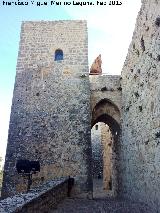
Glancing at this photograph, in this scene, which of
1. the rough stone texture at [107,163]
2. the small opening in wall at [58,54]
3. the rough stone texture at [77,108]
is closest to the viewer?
the rough stone texture at [77,108]

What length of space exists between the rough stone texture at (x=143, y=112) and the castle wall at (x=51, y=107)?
1733 mm

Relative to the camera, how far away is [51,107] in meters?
11.1

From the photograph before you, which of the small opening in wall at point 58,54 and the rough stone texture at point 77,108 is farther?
the small opening in wall at point 58,54

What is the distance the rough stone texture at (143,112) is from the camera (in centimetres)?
674

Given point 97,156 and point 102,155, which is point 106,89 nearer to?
point 102,155

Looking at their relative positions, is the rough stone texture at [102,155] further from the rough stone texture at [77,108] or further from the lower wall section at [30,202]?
the lower wall section at [30,202]

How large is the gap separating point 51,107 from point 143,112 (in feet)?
14.4

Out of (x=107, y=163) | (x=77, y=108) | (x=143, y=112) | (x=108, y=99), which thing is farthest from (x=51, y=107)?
(x=107, y=163)

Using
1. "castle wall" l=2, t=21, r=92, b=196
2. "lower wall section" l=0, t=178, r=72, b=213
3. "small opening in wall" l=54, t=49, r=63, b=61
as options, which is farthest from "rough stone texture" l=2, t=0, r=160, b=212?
"lower wall section" l=0, t=178, r=72, b=213

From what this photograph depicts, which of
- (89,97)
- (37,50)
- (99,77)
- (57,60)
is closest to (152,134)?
(89,97)

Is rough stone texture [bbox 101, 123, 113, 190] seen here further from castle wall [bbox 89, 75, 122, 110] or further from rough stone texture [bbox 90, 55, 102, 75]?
castle wall [bbox 89, 75, 122, 110]

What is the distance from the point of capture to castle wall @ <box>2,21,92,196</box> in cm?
1020

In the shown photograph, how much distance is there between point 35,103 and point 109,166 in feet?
24.4

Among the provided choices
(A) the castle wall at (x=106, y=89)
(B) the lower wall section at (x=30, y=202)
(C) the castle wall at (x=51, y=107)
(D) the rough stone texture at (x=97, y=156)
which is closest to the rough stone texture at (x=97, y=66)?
(C) the castle wall at (x=51, y=107)
